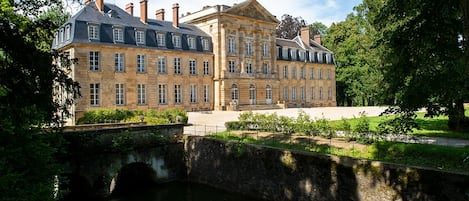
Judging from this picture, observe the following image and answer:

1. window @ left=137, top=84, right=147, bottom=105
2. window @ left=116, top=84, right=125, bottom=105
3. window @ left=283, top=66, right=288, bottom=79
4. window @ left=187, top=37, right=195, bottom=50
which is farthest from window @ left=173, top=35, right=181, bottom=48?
window @ left=283, top=66, right=288, bottom=79

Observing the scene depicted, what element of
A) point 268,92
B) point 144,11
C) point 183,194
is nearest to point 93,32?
point 144,11

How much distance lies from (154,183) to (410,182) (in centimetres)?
938

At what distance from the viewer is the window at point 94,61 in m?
25.3

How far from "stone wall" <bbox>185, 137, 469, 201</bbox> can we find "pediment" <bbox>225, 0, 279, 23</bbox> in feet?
68.8

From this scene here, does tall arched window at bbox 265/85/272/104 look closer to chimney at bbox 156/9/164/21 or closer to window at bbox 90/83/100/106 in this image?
chimney at bbox 156/9/164/21

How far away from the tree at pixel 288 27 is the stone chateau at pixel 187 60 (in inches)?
484

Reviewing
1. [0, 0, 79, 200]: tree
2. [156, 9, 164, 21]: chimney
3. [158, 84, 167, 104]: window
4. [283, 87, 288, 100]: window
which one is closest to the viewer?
[0, 0, 79, 200]: tree

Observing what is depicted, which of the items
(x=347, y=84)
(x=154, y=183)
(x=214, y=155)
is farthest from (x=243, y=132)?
(x=347, y=84)

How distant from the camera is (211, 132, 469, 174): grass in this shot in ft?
33.6

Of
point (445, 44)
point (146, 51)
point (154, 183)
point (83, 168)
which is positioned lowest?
point (154, 183)

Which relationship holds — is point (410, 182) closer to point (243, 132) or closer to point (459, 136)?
point (459, 136)

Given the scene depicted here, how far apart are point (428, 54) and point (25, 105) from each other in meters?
7.85

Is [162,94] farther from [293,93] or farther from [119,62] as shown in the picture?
[293,93]

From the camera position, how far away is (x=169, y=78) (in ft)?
97.1
